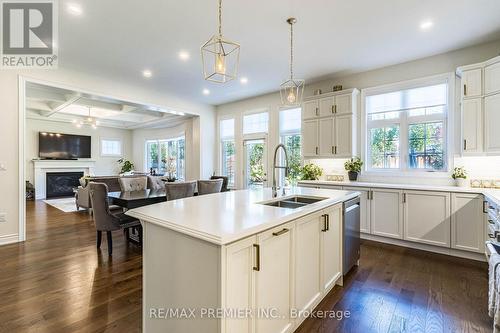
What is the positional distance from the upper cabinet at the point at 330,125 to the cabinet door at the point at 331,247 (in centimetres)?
241

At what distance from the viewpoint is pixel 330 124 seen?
4781 mm

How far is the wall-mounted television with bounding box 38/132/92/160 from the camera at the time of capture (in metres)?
8.88

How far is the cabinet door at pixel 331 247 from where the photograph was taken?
2.25 metres

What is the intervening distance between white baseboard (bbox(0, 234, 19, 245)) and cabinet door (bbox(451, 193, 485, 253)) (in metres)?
6.70

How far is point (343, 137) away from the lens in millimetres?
4625

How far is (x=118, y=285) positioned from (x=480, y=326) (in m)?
3.36

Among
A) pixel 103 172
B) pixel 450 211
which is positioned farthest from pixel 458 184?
pixel 103 172

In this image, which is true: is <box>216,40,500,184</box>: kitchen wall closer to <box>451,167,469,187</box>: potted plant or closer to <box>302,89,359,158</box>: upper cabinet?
<box>451,167,469,187</box>: potted plant

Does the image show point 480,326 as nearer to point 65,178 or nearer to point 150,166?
point 150,166

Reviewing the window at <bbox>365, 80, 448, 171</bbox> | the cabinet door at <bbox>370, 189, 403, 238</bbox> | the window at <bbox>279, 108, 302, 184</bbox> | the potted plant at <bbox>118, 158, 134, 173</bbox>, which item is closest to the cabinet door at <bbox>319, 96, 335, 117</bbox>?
the window at <bbox>365, 80, 448, 171</bbox>

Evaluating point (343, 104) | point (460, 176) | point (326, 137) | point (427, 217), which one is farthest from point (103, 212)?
point (460, 176)

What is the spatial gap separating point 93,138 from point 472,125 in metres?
11.9

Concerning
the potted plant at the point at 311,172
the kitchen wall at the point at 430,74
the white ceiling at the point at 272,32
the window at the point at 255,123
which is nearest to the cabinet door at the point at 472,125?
the kitchen wall at the point at 430,74

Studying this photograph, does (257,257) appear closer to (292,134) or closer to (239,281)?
(239,281)
